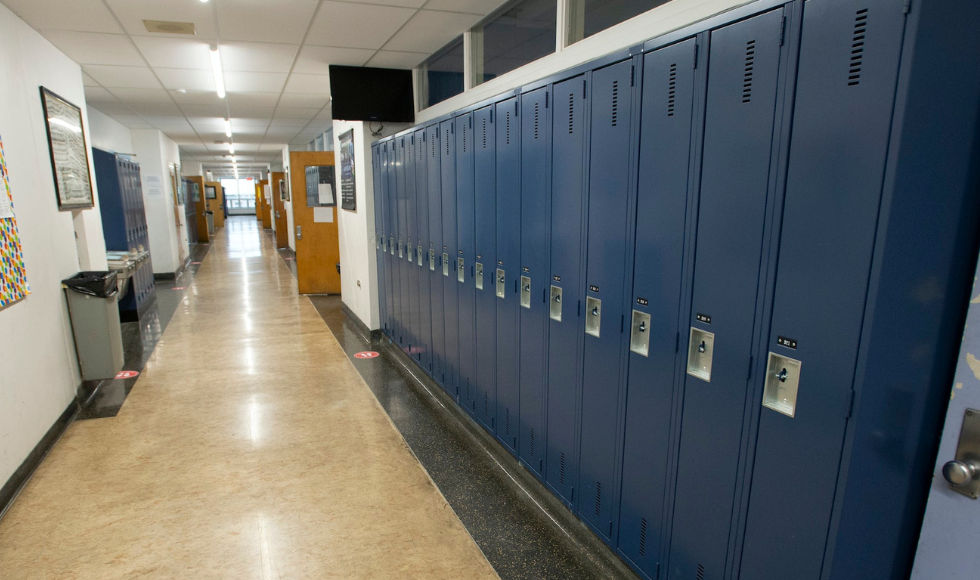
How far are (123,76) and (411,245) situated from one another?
372 cm

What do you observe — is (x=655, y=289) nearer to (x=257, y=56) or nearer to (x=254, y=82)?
(x=257, y=56)

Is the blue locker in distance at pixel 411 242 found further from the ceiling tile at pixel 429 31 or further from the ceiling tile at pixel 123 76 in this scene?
the ceiling tile at pixel 123 76

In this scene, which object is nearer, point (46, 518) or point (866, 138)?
point (866, 138)

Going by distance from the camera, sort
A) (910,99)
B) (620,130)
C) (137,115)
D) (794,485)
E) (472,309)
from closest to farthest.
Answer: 1. (910,99)
2. (794,485)
3. (620,130)
4. (472,309)
5. (137,115)

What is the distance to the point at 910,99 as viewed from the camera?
3.86 feet

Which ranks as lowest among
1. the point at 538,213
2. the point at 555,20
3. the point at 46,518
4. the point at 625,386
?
the point at 46,518

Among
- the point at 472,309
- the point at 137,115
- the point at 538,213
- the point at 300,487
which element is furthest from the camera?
the point at 137,115

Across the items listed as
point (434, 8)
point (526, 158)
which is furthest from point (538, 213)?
point (434, 8)

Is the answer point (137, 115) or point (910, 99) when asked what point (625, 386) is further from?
point (137, 115)

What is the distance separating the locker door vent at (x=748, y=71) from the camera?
1.49 m

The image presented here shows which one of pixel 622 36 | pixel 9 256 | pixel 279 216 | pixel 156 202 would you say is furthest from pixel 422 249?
pixel 279 216

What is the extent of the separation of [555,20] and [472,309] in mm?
1817

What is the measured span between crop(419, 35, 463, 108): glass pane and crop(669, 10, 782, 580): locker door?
3097 mm

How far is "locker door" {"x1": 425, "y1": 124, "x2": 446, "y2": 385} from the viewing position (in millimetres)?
3758
